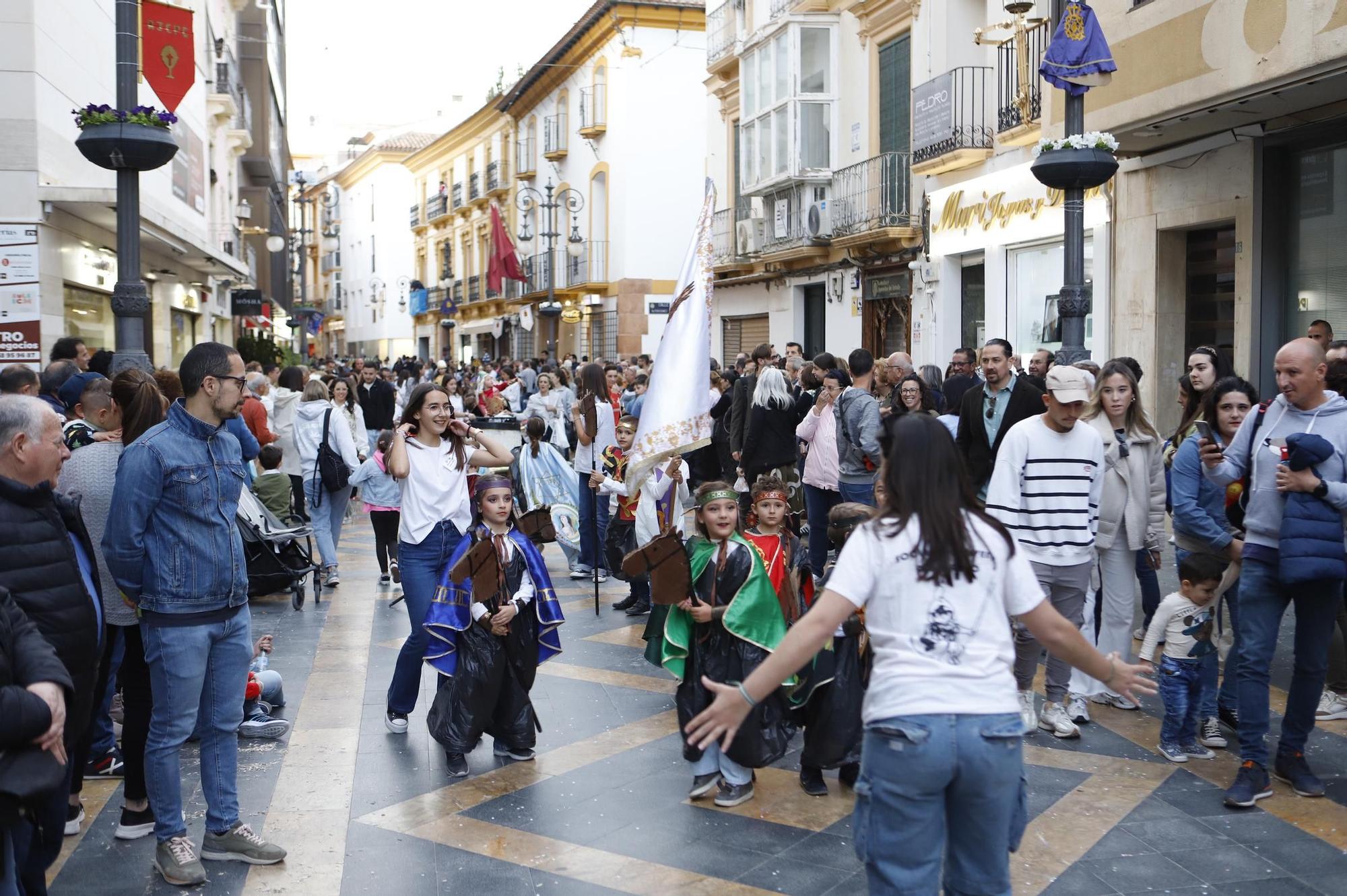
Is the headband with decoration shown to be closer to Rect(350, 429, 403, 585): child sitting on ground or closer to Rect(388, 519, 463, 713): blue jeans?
Rect(388, 519, 463, 713): blue jeans

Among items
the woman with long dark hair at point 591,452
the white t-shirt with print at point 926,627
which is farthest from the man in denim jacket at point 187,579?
the woman with long dark hair at point 591,452

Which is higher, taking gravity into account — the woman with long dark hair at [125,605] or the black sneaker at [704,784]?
the woman with long dark hair at [125,605]

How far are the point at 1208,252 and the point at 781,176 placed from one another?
10018 mm

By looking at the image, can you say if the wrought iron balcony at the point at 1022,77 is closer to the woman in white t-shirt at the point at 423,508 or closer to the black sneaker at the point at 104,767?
the woman in white t-shirt at the point at 423,508

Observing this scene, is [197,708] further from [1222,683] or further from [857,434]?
[857,434]

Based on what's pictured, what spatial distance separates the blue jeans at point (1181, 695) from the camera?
229 inches

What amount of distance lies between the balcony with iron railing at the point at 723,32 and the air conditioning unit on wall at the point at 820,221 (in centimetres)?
532

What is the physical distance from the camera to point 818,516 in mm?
9938

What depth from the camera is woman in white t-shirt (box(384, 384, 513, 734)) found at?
630 centimetres

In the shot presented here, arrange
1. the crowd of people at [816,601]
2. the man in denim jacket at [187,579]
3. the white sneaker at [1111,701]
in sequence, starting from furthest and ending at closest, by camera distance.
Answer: the white sneaker at [1111,701] → the man in denim jacket at [187,579] → the crowd of people at [816,601]

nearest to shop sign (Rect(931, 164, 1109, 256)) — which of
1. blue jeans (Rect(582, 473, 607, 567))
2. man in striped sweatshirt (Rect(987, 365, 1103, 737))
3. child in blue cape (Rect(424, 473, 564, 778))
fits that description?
blue jeans (Rect(582, 473, 607, 567))

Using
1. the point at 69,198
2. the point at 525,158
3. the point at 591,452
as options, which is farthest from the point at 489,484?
the point at 525,158

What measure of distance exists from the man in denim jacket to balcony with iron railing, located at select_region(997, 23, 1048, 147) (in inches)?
486

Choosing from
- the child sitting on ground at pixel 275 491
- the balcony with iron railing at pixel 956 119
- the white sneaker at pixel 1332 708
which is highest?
the balcony with iron railing at pixel 956 119
